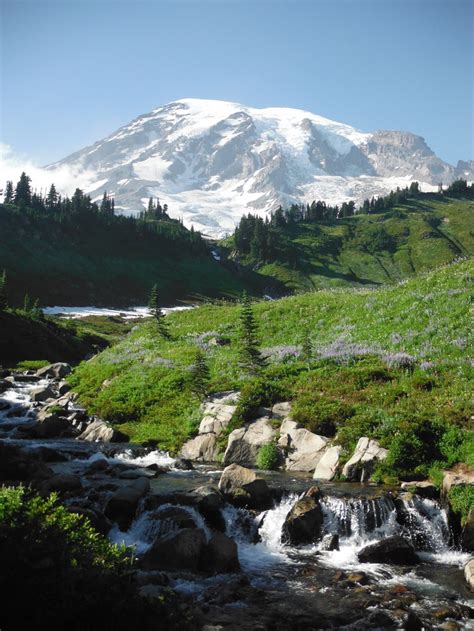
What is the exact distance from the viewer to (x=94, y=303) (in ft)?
469

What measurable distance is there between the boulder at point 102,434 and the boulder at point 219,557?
47.5 feet

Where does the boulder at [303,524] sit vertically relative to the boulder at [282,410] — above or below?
below

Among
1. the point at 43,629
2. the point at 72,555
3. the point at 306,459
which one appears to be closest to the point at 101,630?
the point at 43,629

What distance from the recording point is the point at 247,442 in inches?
957

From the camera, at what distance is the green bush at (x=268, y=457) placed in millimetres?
22639

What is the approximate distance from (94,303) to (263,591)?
138 metres

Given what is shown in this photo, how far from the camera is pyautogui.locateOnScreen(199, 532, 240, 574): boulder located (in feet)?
46.9

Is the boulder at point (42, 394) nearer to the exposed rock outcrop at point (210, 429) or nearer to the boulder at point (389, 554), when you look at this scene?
the exposed rock outcrop at point (210, 429)

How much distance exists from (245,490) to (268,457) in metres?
5.03

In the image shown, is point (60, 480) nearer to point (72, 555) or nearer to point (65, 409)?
point (72, 555)

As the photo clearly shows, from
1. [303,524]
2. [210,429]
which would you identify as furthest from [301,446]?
[303,524]

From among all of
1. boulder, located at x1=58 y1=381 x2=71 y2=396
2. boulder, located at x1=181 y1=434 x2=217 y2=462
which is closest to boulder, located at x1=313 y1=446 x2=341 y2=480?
boulder, located at x1=181 y1=434 x2=217 y2=462

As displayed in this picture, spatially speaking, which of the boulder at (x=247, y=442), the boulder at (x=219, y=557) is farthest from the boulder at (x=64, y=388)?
the boulder at (x=219, y=557)

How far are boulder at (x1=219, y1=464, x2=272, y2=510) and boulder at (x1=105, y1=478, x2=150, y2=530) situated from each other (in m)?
3.31
